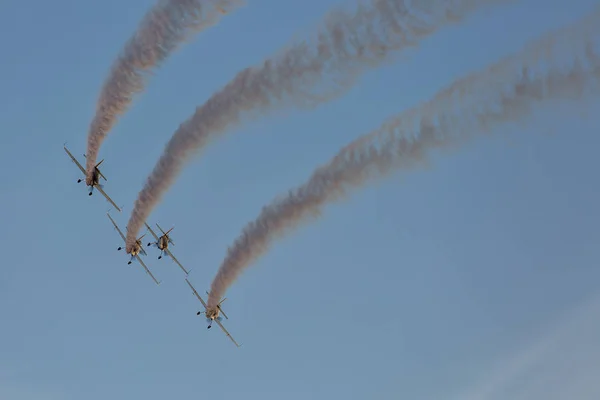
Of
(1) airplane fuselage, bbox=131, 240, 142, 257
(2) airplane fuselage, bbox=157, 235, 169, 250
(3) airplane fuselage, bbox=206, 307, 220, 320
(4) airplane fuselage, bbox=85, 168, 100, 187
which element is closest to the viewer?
(4) airplane fuselage, bbox=85, 168, 100, 187

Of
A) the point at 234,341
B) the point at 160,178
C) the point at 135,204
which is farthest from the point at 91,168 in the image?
the point at 234,341

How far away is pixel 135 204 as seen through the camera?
36.9 m

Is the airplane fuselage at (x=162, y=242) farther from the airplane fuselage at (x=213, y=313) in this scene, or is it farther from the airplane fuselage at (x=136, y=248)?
the airplane fuselage at (x=213, y=313)

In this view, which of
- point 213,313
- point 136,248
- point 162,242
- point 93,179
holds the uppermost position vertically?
point 93,179

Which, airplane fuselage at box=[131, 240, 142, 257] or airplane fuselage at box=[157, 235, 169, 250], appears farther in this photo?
airplane fuselage at box=[157, 235, 169, 250]

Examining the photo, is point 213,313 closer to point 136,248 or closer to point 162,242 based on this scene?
point 162,242

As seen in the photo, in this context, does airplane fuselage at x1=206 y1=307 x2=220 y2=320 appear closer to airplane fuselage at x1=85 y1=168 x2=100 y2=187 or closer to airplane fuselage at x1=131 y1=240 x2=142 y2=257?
airplane fuselage at x1=131 y1=240 x2=142 y2=257

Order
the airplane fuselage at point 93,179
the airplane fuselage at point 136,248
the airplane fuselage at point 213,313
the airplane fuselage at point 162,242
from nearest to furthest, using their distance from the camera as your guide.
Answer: the airplane fuselage at point 93,179 → the airplane fuselage at point 213,313 → the airplane fuselage at point 136,248 → the airplane fuselage at point 162,242

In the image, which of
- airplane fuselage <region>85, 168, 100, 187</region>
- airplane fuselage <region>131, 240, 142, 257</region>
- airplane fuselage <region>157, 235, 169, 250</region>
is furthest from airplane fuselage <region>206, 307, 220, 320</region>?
airplane fuselage <region>85, 168, 100, 187</region>

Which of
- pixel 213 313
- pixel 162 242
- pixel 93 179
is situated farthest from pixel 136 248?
pixel 93 179

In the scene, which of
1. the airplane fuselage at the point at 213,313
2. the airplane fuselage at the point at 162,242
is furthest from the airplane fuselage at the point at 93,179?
the airplane fuselage at the point at 213,313

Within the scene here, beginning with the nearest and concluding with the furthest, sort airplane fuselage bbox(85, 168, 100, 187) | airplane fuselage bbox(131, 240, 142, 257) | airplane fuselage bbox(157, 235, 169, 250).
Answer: airplane fuselage bbox(85, 168, 100, 187)
airplane fuselage bbox(131, 240, 142, 257)
airplane fuselage bbox(157, 235, 169, 250)

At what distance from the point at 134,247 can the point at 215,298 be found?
286 inches

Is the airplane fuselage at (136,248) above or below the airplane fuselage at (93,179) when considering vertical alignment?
below
